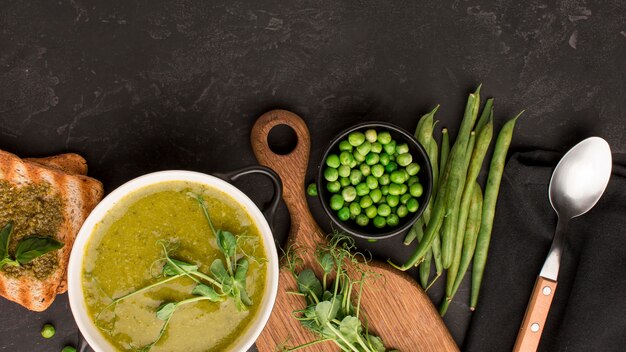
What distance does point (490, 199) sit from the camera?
143 inches

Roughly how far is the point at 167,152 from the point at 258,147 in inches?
23.8

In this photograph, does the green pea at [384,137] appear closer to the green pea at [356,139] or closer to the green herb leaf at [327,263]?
the green pea at [356,139]

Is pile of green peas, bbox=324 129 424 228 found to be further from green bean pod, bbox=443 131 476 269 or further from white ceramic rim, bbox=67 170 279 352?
white ceramic rim, bbox=67 170 279 352

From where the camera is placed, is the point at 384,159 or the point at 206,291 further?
the point at 384,159

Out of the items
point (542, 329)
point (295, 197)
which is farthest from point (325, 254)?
point (542, 329)

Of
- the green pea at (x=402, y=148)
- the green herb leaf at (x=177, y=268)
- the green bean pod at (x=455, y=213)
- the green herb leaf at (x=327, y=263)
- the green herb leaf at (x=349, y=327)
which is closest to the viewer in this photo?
the green herb leaf at (x=177, y=268)

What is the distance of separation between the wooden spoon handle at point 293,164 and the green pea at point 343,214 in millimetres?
190

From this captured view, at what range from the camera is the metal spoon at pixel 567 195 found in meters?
3.49

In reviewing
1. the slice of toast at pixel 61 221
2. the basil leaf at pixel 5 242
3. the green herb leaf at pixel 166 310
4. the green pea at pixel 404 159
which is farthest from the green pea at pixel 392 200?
the basil leaf at pixel 5 242

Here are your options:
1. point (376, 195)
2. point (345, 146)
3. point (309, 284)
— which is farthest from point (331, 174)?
point (309, 284)

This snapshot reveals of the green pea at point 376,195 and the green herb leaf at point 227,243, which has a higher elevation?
the green pea at point 376,195

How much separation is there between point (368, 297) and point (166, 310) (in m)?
1.25

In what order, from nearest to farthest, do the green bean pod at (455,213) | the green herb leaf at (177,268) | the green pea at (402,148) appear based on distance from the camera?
the green herb leaf at (177,268)
the green pea at (402,148)
the green bean pod at (455,213)

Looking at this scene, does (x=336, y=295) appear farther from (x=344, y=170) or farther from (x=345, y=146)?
(x=345, y=146)
